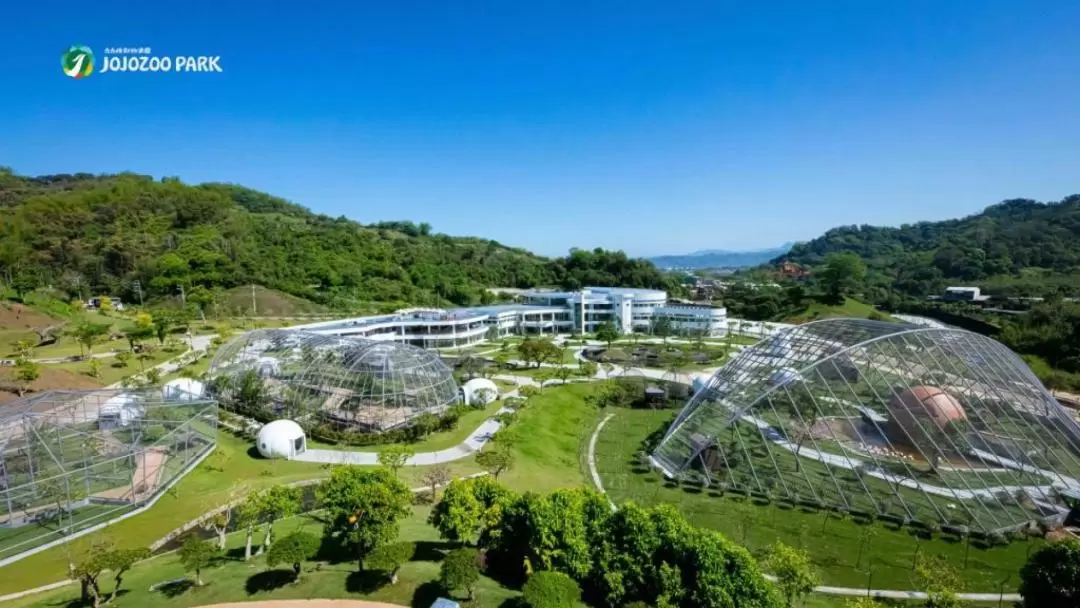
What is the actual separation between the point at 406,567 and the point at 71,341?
67.5 metres

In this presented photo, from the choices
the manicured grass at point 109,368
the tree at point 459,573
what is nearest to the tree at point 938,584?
the tree at point 459,573

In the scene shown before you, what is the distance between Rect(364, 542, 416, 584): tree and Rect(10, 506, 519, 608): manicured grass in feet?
2.93

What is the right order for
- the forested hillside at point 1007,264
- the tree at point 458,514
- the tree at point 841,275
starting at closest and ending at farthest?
the tree at point 458,514, the tree at point 841,275, the forested hillside at point 1007,264

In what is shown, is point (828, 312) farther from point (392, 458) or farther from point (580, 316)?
point (392, 458)

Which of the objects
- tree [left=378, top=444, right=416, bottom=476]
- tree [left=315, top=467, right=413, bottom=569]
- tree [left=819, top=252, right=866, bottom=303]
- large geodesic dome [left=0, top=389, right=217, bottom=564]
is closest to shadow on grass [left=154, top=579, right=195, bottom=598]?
tree [left=315, top=467, right=413, bottom=569]

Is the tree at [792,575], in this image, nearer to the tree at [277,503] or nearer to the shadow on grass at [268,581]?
the shadow on grass at [268,581]

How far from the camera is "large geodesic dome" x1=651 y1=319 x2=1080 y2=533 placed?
80.6ft

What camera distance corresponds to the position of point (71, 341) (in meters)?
61.7

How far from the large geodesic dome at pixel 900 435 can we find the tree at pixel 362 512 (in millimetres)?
17264

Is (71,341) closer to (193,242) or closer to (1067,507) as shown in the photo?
(193,242)

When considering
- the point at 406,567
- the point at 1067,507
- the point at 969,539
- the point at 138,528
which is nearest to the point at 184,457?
the point at 138,528

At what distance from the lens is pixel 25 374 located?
40688 millimetres

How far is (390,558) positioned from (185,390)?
100 ft

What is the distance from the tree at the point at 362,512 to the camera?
730 inches
